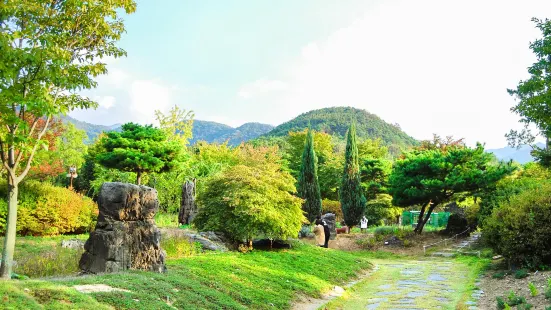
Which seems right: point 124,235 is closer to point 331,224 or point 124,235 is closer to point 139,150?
point 139,150

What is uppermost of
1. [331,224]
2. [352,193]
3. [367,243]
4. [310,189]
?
[310,189]

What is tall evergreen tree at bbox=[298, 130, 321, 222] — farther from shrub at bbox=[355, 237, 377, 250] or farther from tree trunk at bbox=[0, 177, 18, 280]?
tree trunk at bbox=[0, 177, 18, 280]

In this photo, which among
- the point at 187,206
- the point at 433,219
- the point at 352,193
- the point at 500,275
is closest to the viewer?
the point at 500,275

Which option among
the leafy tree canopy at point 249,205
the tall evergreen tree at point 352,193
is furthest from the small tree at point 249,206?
the tall evergreen tree at point 352,193

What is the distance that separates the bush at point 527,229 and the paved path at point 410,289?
1450 millimetres

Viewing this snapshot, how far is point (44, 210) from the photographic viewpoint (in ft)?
46.4

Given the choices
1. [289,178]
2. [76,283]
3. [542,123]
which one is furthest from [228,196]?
[542,123]

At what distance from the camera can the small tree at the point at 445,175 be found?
63.1 ft

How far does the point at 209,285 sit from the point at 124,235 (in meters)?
1.62

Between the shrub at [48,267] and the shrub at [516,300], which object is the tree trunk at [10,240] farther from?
the shrub at [516,300]

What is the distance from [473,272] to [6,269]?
38.0 ft

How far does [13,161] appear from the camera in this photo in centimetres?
750

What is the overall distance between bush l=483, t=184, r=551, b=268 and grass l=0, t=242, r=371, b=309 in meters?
4.03

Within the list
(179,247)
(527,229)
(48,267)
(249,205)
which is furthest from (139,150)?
(527,229)
